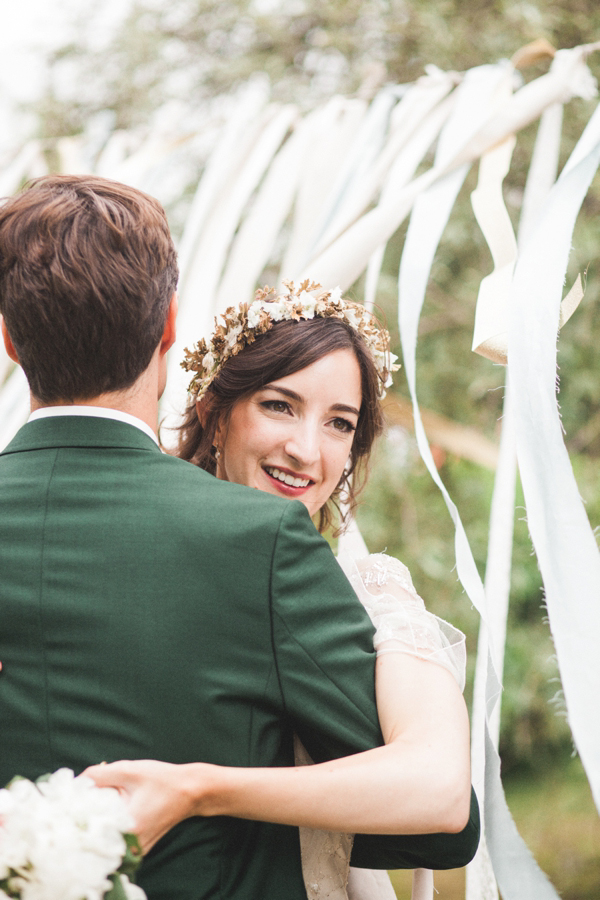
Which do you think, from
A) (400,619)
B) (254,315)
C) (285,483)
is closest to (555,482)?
(400,619)

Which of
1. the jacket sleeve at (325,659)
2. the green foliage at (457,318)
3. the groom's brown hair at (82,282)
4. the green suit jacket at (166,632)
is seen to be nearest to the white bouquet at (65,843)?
the green suit jacket at (166,632)

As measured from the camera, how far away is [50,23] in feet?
21.5

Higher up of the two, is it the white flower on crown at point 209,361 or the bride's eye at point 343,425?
the white flower on crown at point 209,361

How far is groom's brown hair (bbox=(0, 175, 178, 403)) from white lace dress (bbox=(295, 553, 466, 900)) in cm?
67

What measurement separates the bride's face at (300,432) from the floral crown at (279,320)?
15 centimetres

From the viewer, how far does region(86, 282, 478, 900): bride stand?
4.36 feet

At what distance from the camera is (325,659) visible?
139cm

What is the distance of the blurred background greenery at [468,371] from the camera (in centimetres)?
536

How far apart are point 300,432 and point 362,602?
57 cm

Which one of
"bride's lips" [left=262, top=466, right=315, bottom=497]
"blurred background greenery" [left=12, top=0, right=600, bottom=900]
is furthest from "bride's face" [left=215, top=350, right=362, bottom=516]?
"blurred background greenery" [left=12, top=0, right=600, bottom=900]

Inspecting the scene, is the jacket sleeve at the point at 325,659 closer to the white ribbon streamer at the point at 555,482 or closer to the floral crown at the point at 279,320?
the white ribbon streamer at the point at 555,482

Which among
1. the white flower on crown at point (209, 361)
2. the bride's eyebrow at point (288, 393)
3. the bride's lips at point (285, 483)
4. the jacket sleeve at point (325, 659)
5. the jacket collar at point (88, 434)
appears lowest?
the jacket sleeve at point (325, 659)

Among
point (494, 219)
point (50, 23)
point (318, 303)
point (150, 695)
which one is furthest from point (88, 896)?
point (50, 23)

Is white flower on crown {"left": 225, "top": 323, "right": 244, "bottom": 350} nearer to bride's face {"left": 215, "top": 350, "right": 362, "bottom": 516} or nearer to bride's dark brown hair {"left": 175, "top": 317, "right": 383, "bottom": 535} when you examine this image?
bride's dark brown hair {"left": 175, "top": 317, "right": 383, "bottom": 535}
